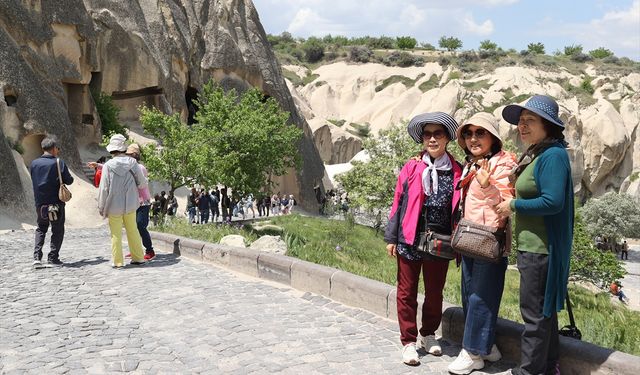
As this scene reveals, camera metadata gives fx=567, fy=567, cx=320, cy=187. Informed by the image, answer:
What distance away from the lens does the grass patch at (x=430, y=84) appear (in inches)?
2729

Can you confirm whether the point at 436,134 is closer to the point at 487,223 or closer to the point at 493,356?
the point at 487,223

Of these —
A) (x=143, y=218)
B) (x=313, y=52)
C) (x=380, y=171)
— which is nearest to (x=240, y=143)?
(x=380, y=171)

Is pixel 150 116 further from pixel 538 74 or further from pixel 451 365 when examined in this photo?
pixel 538 74

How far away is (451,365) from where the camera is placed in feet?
12.8

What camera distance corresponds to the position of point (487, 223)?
3.79m

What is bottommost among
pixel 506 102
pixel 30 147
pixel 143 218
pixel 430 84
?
pixel 143 218

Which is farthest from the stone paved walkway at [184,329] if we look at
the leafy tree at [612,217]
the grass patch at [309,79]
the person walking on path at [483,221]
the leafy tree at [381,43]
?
the leafy tree at [381,43]

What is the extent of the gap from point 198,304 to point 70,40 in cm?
2205

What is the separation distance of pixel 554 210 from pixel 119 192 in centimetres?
617

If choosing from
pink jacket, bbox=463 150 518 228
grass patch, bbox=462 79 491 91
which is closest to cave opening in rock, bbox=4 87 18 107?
pink jacket, bbox=463 150 518 228

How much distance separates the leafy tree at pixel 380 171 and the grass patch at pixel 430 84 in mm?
40719

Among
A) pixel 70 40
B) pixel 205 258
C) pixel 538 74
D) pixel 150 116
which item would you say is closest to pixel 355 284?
pixel 205 258

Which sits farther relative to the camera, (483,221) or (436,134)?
(436,134)

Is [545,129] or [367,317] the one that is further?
[367,317]
